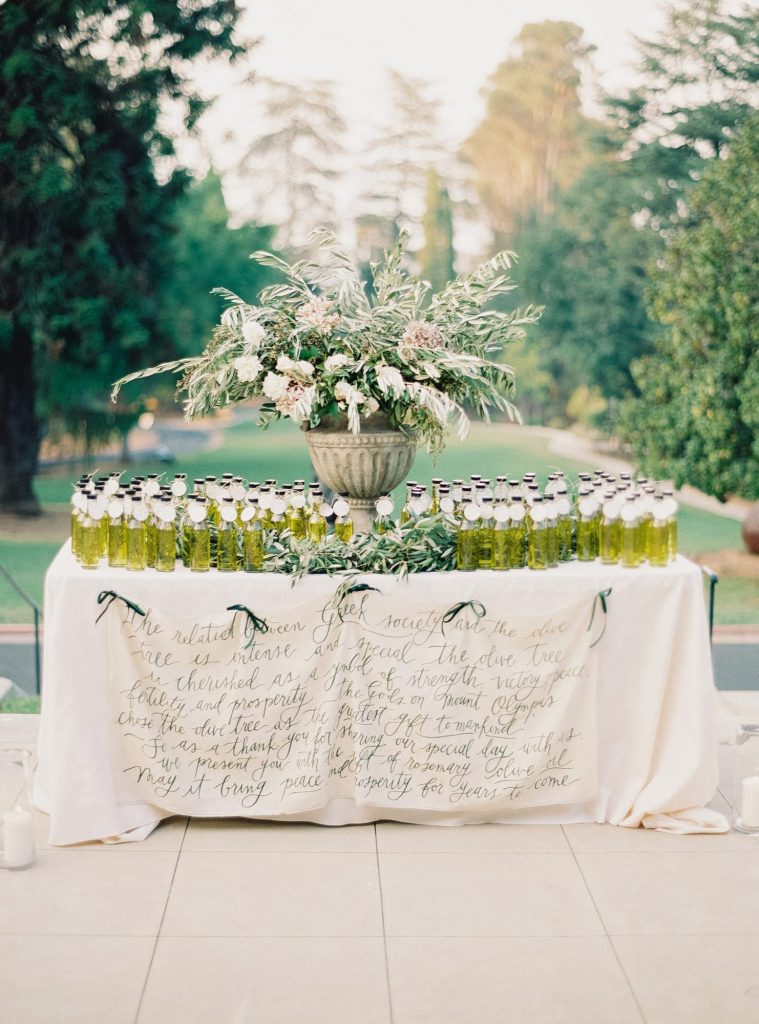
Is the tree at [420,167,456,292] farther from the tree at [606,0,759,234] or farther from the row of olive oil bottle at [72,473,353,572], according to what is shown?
the row of olive oil bottle at [72,473,353,572]

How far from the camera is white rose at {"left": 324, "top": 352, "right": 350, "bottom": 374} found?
3982mm

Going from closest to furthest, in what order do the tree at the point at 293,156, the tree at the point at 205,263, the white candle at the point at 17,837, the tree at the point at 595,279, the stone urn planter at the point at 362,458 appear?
the white candle at the point at 17,837 → the stone urn planter at the point at 362,458 → the tree at the point at 205,263 → the tree at the point at 595,279 → the tree at the point at 293,156

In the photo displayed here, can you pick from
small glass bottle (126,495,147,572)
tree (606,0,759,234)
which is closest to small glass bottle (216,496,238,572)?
small glass bottle (126,495,147,572)

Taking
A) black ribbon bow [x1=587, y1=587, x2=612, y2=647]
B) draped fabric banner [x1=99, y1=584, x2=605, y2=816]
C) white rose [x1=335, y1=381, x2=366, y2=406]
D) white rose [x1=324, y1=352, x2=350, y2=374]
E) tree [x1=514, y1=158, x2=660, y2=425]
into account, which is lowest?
draped fabric banner [x1=99, y1=584, x2=605, y2=816]

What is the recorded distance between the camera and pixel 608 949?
3.24 m

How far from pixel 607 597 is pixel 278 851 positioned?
1231 mm

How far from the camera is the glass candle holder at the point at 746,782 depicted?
394 cm

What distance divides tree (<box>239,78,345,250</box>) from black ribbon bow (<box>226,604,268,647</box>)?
774 inches

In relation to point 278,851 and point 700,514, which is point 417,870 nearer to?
point 278,851

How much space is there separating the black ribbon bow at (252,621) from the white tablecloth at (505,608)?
26 millimetres

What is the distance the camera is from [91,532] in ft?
12.9

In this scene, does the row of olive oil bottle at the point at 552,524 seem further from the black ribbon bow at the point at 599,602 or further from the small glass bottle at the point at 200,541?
the small glass bottle at the point at 200,541

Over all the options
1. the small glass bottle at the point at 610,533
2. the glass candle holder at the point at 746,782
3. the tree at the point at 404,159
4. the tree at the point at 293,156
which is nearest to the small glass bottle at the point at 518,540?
the small glass bottle at the point at 610,533

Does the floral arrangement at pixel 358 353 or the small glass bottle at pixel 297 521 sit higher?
the floral arrangement at pixel 358 353
